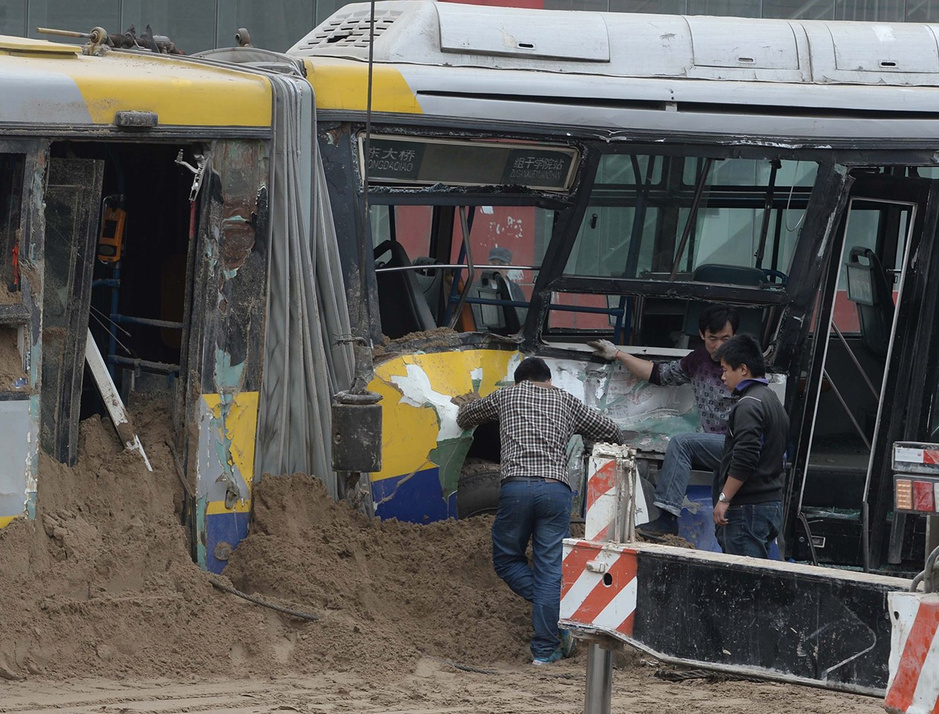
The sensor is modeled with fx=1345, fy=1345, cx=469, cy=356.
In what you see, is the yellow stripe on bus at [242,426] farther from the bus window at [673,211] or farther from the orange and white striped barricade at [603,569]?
the orange and white striped barricade at [603,569]

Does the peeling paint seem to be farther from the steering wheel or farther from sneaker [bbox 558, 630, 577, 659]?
the steering wheel

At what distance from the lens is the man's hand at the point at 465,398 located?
666 centimetres

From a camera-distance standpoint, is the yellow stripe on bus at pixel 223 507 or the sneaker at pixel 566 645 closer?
the yellow stripe on bus at pixel 223 507

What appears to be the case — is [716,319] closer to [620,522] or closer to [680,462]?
[680,462]

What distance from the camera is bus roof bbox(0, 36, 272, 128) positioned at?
5.29 m

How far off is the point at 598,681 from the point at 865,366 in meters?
4.40

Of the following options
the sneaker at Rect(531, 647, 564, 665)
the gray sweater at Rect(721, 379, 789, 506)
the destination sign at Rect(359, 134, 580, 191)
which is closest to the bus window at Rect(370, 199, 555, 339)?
the destination sign at Rect(359, 134, 580, 191)

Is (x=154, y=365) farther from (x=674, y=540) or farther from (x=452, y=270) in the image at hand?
(x=674, y=540)

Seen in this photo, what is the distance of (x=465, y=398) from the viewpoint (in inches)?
265

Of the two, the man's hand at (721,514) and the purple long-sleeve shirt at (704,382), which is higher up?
the purple long-sleeve shirt at (704,382)

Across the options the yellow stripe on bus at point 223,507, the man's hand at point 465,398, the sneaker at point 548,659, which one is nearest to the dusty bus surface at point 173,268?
the yellow stripe on bus at point 223,507

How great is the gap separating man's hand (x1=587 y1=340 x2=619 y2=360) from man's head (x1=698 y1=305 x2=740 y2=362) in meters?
0.46

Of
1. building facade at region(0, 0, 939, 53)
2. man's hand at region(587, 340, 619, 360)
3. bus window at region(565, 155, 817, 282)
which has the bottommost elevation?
man's hand at region(587, 340, 619, 360)

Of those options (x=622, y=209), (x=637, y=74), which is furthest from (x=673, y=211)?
(x=637, y=74)
